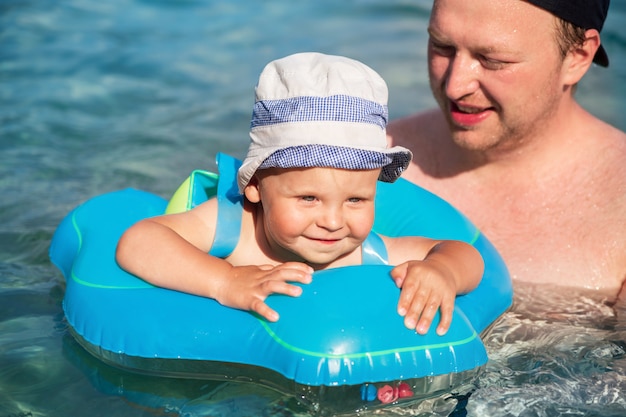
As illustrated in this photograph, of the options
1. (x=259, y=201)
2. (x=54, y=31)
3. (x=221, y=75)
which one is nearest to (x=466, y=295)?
(x=259, y=201)

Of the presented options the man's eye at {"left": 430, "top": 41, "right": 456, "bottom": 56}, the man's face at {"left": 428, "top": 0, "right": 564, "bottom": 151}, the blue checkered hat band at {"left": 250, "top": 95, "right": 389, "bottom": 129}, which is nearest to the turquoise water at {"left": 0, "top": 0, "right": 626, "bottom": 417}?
the man's face at {"left": 428, "top": 0, "right": 564, "bottom": 151}

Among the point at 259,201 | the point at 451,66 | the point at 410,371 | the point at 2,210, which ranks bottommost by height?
the point at 2,210

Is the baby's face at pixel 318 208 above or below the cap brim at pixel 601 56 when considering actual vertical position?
below

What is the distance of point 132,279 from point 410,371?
118 centimetres

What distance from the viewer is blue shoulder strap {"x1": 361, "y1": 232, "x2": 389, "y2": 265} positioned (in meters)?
3.91

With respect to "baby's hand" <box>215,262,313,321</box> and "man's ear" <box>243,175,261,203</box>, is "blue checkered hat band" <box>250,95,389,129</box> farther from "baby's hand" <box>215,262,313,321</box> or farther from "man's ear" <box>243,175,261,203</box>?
"baby's hand" <box>215,262,313,321</box>

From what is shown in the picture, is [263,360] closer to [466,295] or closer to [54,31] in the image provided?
[466,295]

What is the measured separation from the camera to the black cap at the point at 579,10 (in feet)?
14.8

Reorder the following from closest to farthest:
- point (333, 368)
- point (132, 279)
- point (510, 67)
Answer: point (333, 368) < point (132, 279) < point (510, 67)

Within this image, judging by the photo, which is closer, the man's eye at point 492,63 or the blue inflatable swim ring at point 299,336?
the blue inflatable swim ring at point 299,336

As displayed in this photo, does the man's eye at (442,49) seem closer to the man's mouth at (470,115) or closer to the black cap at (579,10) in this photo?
the man's mouth at (470,115)

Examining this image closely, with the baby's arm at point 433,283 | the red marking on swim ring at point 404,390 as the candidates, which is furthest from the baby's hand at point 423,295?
the red marking on swim ring at point 404,390

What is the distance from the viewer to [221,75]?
866 centimetres

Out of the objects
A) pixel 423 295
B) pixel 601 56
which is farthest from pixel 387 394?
pixel 601 56
